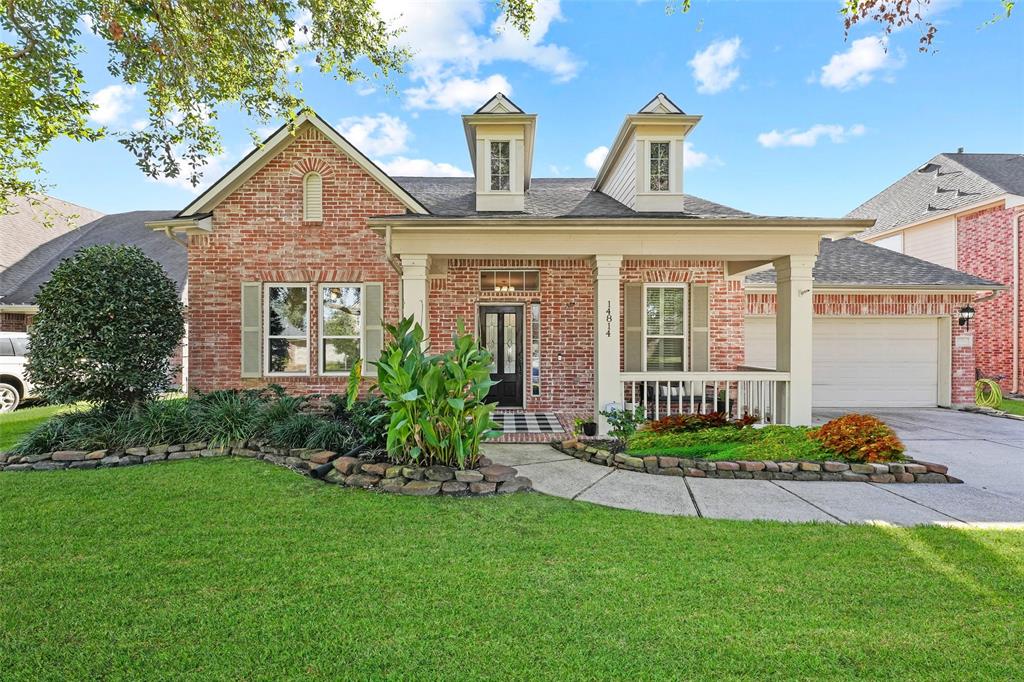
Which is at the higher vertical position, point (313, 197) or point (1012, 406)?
point (313, 197)

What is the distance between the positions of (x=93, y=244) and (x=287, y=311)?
10732 mm

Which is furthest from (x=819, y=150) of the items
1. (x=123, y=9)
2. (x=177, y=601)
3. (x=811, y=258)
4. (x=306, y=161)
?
(x=177, y=601)

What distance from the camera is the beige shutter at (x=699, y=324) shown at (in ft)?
30.8

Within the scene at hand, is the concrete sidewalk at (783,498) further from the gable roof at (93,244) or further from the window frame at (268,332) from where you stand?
the gable roof at (93,244)

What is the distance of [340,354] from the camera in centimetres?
902

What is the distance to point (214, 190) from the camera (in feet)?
28.1

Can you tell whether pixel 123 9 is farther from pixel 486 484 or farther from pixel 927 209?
pixel 927 209

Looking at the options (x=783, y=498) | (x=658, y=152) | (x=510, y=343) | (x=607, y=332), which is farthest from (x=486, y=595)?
(x=658, y=152)

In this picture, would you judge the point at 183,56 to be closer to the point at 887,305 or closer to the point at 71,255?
the point at 887,305

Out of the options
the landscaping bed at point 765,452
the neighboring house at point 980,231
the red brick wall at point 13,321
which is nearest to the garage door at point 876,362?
the neighboring house at point 980,231

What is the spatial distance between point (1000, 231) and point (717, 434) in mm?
14162

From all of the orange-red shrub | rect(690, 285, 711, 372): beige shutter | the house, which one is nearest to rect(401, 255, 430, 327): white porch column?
the house

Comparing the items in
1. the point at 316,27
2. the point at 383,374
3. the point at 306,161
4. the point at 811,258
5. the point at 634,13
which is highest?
the point at 634,13

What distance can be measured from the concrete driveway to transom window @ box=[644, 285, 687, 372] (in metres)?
3.77
